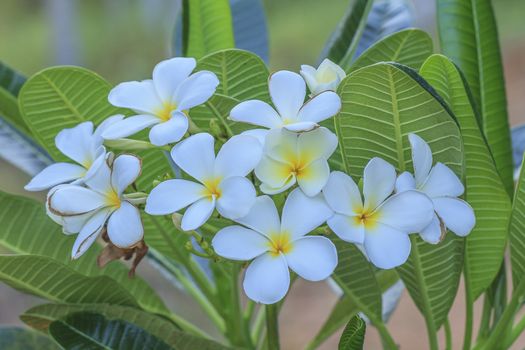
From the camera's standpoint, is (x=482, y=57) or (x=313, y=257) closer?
(x=313, y=257)

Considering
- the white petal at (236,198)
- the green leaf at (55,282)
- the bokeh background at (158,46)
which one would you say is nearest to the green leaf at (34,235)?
the green leaf at (55,282)

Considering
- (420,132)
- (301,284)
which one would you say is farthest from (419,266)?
(301,284)

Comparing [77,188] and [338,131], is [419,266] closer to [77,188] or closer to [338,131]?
[338,131]

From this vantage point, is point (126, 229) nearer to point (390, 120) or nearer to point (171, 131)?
point (171, 131)

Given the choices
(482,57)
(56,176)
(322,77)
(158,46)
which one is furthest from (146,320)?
(158,46)

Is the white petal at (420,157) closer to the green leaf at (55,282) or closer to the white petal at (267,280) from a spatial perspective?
the white petal at (267,280)

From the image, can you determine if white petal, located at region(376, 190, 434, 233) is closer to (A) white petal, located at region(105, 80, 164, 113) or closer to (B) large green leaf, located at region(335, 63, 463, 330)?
(B) large green leaf, located at region(335, 63, 463, 330)
